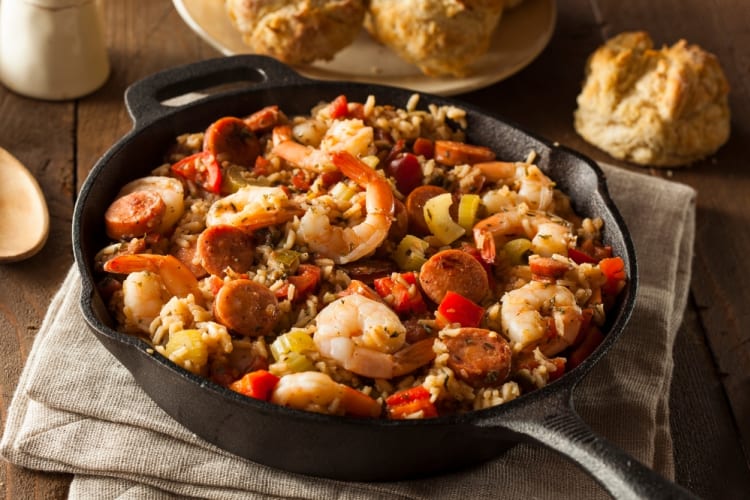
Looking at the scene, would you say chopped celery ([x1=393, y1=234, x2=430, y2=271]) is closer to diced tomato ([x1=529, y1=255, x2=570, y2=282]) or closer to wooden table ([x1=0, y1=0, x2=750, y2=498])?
diced tomato ([x1=529, y1=255, x2=570, y2=282])

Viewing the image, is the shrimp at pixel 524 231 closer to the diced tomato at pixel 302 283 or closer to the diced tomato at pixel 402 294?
the diced tomato at pixel 402 294

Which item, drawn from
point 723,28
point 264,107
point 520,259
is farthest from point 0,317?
point 723,28

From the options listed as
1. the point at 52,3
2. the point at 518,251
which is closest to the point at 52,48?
the point at 52,3

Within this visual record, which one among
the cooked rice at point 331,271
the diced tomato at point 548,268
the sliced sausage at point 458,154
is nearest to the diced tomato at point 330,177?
the cooked rice at point 331,271

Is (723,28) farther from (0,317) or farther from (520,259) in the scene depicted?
(0,317)

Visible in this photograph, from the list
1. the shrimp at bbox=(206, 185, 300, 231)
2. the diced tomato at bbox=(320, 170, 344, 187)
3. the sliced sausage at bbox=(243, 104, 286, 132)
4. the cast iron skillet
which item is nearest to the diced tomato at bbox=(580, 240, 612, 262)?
the cast iron skillet
